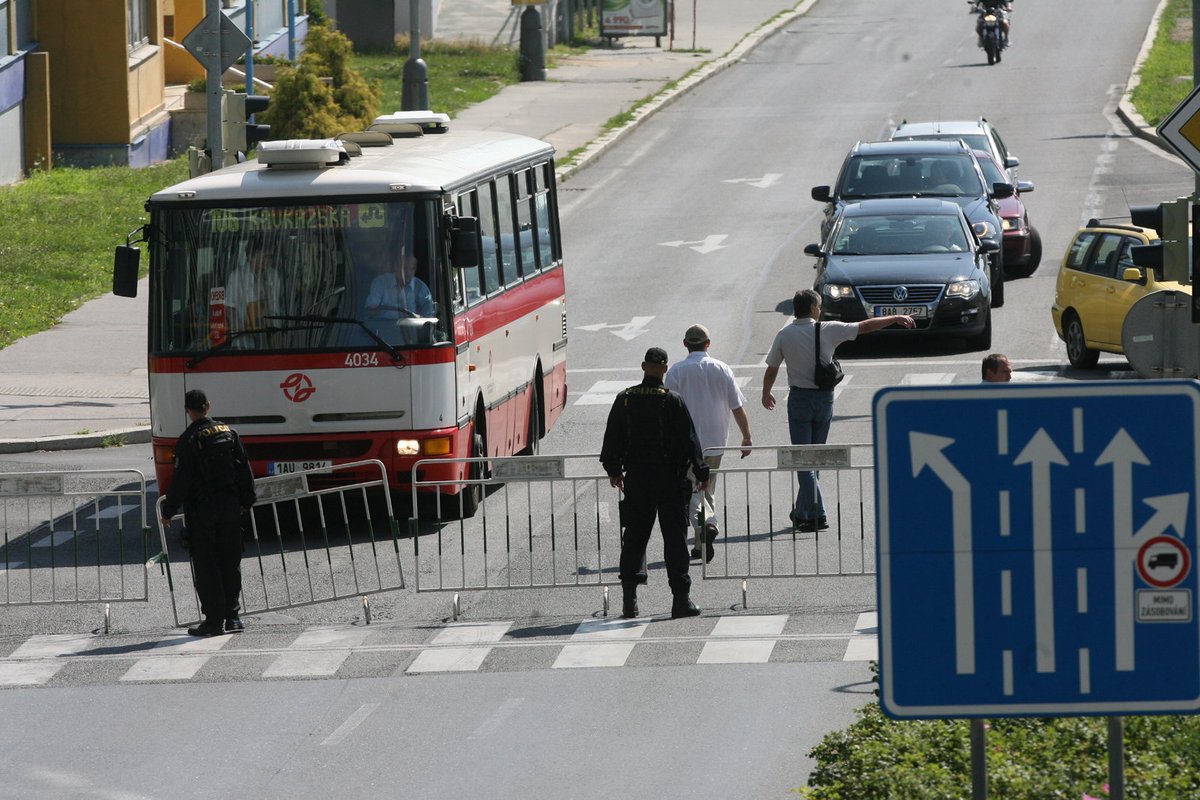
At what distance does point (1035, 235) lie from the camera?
1136 inches

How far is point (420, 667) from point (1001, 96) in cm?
3978

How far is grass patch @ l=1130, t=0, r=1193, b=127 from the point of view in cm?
4458

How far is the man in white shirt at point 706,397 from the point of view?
556 inches

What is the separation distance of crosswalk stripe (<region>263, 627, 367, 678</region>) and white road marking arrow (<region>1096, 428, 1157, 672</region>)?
6740mm

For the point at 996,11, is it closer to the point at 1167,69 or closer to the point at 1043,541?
the point at 1167,69

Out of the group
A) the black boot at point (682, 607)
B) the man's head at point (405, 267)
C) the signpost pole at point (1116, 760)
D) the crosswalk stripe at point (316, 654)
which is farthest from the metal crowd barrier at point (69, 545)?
the signpost pole at point (1116, 760)

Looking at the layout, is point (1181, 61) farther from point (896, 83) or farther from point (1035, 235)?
point (1035, 235)

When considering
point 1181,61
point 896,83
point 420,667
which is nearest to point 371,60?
point 896,83

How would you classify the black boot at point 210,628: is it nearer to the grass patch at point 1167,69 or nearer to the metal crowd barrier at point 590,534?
the metal crowd barrier at point 590,534

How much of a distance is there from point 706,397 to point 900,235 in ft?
34.3

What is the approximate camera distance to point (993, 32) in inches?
2146

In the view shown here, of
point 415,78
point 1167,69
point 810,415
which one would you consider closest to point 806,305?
point 810,415

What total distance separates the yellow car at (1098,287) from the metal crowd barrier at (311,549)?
342 inches

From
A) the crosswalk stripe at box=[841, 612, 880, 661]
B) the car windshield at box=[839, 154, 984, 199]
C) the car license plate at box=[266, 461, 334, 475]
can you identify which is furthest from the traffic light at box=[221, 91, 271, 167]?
the crosswalk stripe at box=[841, 612, 880, 661]
